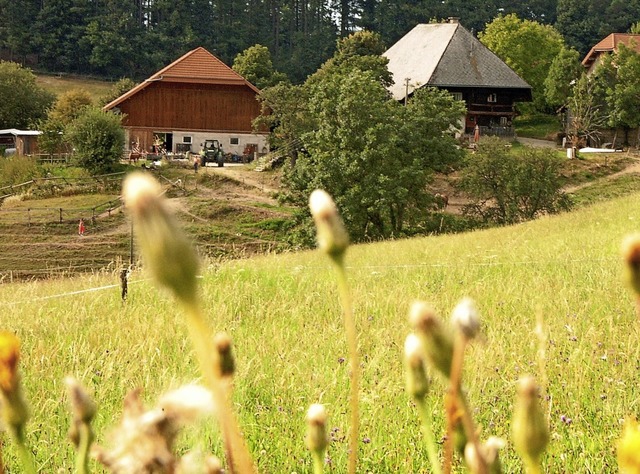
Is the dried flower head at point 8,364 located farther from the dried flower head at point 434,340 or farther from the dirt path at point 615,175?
the dirt path at point 615,175

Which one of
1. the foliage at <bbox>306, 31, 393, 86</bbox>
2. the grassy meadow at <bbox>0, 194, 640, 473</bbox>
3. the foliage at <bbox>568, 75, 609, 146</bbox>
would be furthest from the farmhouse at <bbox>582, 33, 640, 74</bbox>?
the grassy meadow at <bbox>0, 194, 640, 473</bbox>

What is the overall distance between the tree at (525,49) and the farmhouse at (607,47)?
2868mm

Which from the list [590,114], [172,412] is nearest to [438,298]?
[172,412]

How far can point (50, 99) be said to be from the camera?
1818 inches

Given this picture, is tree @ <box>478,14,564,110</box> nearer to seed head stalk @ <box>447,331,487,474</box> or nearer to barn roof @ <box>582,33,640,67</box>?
barn roof @ <box>582,33,640,67</box>

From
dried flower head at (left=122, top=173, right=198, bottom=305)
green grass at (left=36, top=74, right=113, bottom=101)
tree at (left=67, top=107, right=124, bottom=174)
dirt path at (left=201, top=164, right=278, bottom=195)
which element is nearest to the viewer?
dried flower head at (left=122, top=173, right=198, bottom=305)

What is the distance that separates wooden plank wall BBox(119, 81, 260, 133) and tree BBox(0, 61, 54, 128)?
6.38 metres

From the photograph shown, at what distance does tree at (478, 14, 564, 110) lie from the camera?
4784cm

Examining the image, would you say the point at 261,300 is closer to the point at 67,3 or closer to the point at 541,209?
the point at 541,209

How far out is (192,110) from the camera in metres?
41.1

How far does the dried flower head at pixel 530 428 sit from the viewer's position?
21.6 inches

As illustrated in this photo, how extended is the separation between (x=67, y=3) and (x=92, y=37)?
4.01 meters

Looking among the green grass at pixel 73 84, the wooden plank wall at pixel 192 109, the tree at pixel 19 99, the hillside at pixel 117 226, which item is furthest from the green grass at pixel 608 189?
the green grass at pixel 73 84

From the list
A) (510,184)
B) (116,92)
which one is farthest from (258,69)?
(510,184)
